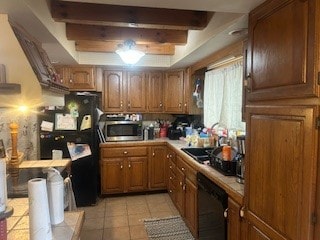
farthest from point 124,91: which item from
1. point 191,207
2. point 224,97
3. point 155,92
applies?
point 191,207

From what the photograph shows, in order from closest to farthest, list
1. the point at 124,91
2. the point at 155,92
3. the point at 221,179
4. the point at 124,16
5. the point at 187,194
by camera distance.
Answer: the point at 221,179 → the point at 124,16 → the point at 187,194 → the point at 124,91 → the point at 155,92

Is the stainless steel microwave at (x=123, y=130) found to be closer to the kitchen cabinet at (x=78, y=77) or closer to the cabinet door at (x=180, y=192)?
the kitchen cabinet at (x=78, y=77)

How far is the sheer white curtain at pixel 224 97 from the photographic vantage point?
2891 millimetres

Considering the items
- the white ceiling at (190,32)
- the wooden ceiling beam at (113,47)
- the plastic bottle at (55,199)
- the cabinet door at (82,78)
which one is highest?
the wooden ceiling beam at (113,47)

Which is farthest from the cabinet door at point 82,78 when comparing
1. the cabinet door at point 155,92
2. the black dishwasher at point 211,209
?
the black dishwasher at point 211,209

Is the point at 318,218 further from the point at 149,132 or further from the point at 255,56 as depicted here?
the point at 149,132

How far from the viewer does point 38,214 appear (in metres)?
1.06

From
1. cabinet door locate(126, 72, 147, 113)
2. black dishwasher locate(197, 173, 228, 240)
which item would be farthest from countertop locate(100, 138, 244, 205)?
cabinet door locate(126, 72, 147, 113)

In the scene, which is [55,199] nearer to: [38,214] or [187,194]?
[38,214]

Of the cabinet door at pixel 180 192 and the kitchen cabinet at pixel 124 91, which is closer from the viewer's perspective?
the cabinet door at pixel 180 192

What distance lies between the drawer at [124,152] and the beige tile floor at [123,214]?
0.69 metres

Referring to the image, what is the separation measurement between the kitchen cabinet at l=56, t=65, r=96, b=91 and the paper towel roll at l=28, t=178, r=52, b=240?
300cm

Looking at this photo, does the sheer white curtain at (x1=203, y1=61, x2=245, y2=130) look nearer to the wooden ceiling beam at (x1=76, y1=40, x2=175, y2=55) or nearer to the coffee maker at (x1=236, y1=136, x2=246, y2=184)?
the wooden ceiling beam at (x1=76, y1=40, x2=175, y2=55)

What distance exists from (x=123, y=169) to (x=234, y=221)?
2379mm
